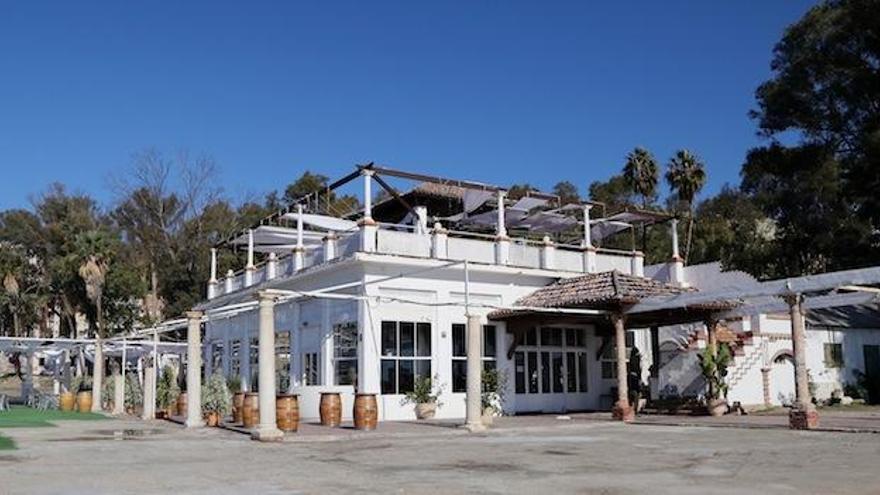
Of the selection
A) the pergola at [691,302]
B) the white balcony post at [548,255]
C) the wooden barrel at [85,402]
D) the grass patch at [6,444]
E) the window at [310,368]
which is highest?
the white balcony post at [548,255]

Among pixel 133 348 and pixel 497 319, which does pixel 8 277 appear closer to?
pixel 133 348

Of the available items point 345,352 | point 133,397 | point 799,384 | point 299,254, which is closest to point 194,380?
point 345,352

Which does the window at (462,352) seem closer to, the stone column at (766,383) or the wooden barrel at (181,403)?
the wooden barrel at (181,403)

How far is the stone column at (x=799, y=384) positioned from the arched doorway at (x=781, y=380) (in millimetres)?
9807

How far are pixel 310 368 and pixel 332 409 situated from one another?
17.7 ft

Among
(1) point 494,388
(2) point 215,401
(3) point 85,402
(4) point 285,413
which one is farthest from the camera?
(3) point 85,402

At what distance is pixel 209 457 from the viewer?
43.5 ft

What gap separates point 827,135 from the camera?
3092cm

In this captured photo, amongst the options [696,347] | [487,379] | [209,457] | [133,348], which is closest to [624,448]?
[209,457]

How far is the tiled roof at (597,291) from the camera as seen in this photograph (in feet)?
70.2

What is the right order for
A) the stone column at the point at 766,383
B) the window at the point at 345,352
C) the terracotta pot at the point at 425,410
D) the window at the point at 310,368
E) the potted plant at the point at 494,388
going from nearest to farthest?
the terracotta pot at the point at 425,410, the potted plant at the point at 494,388, the window at the point at 345,352, the window at the point at 310,368, the stone column at the point at 766,383

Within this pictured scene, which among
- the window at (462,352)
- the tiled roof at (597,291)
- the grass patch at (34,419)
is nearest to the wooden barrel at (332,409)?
the window at (462,352)

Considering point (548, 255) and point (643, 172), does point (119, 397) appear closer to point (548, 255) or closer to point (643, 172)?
point (548, 255)

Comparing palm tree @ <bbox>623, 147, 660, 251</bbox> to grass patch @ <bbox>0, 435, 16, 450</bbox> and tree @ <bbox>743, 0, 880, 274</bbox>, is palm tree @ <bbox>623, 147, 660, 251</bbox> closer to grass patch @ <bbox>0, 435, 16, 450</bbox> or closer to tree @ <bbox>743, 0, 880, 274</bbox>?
tree @ <bbox>743, 0, 880, 274</bbox>
